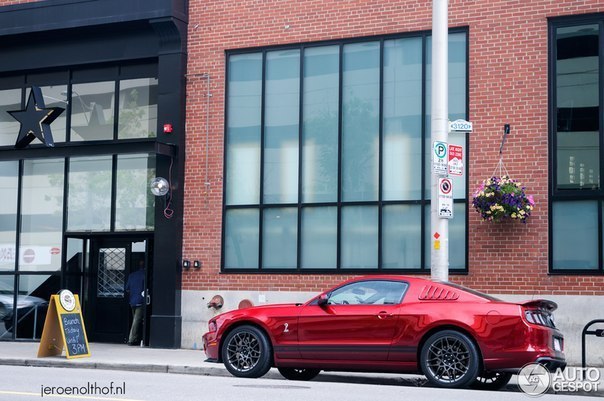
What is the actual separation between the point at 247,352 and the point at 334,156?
6024 millimetres

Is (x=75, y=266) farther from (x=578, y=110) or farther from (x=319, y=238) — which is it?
(x=578, y=110)

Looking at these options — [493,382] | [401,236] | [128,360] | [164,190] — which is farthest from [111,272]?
[493,382]

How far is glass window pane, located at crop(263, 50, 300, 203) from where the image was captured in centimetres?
1894

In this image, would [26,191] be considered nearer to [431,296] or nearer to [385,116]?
[385,116]

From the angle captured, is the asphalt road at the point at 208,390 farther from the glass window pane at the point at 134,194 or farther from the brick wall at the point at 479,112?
the glass window pane at the point at 134,194

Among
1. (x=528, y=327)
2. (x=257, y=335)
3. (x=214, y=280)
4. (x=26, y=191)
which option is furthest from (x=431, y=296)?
(x=26, y=191)

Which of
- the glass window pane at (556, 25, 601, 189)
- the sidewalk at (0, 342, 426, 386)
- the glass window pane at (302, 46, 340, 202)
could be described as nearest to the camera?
the sidewalk at (0, 342, 426, 386)

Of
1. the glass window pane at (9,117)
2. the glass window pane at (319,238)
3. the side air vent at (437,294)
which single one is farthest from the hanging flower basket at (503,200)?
the glass window pane at (9,117)

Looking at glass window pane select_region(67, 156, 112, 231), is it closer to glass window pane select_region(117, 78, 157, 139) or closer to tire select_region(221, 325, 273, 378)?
glass window pane select_region(117, 78, 157, 139)

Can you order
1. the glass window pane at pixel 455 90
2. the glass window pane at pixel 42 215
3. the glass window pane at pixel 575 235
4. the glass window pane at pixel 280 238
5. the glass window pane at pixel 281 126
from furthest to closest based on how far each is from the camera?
the glass window pane at pixel 42 215 → the glass window pane at pixel 281 126 → the glass window pane at pixel 280 238 → the glass window pane at pixel 455 90 → the glass window pane at pixel 575 235

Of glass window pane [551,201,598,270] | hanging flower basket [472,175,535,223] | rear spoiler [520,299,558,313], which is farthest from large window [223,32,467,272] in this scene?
rear spoiler [520,299,558,313]

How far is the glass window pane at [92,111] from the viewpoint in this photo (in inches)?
825

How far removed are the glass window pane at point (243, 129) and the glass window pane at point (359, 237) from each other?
6.83ft

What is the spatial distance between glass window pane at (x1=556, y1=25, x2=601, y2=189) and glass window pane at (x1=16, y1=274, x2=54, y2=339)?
11474mm
